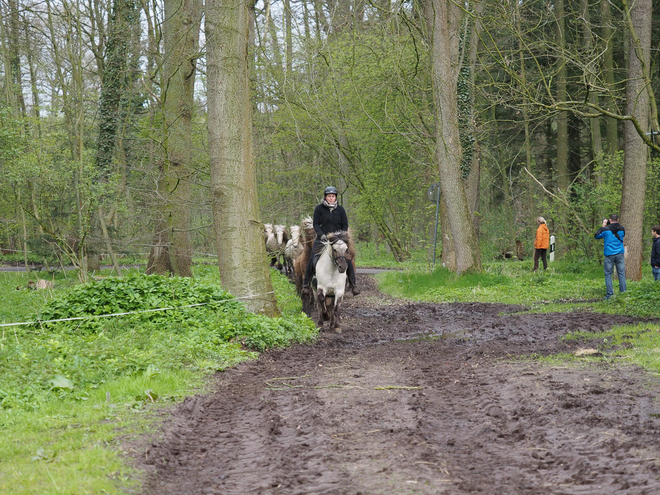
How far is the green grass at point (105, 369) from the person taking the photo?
5062mm

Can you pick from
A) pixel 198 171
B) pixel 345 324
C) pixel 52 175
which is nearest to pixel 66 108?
pixel 52 175

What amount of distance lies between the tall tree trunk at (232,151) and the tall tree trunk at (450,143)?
28.0ft

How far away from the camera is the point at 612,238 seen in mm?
16125

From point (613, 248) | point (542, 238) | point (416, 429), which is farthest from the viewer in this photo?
point (542, 238)

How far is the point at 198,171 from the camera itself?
1642cm

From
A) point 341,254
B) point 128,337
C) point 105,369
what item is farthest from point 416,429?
point 341,254

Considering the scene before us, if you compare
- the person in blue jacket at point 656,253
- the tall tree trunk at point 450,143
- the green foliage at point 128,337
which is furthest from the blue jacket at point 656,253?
the green foliage at point 128,337

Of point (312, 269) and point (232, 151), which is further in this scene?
point (312, 269)

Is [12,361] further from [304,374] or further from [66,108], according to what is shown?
[66,108]

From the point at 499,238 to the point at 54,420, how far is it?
32051mm

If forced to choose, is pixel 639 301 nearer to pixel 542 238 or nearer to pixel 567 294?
pixel 567 294

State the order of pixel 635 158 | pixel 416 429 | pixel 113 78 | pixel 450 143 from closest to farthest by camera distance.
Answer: pixel 416 429
pixel 635 158
pixel 450 143
pixel 113 78

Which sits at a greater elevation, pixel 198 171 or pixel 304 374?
pixel 198 171

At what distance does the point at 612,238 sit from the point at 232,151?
952 centimetres
